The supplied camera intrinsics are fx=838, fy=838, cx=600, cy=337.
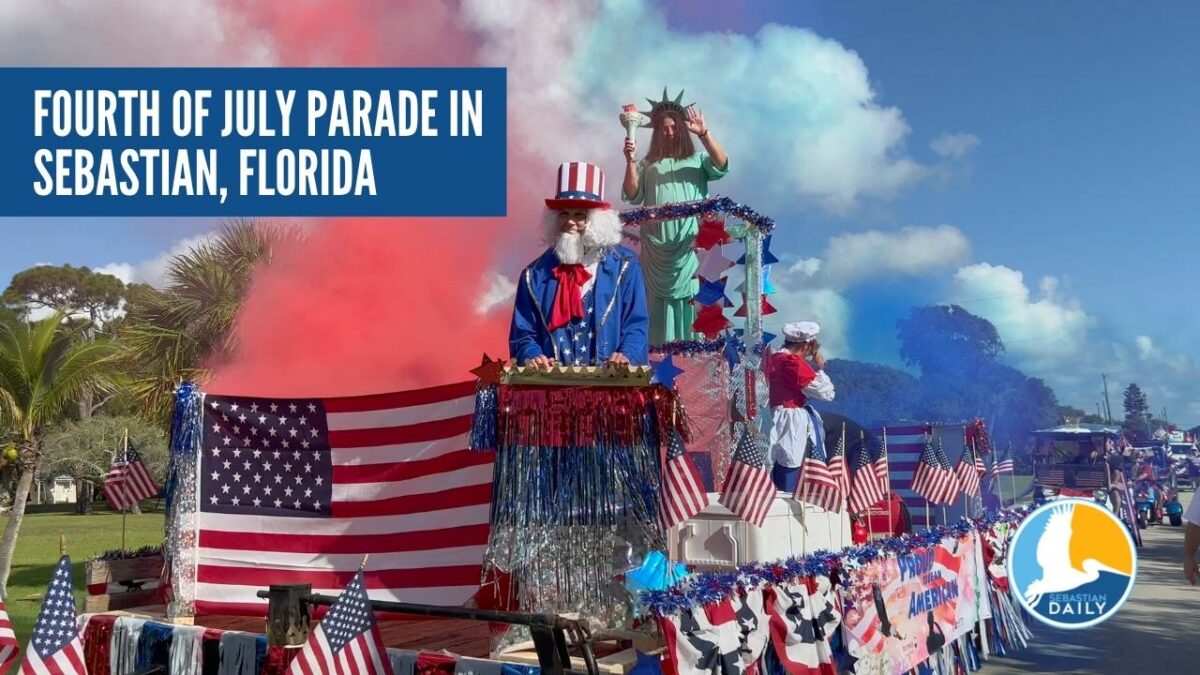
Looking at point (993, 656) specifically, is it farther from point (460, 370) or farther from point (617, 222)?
point (460, 370)

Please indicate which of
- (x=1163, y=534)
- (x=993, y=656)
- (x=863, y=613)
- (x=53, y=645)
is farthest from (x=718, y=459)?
(x=1163, y=534)

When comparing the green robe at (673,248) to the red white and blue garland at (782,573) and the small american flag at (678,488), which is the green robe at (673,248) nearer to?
the red white and blue garland at (782,573)

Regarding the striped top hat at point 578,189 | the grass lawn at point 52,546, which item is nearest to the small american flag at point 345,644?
the striped top hat at point 578,189

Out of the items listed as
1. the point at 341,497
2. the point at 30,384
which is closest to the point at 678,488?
the point at 341,497

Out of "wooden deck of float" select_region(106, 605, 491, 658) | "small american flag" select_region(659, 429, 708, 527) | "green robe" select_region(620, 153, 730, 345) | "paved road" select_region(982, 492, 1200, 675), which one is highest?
"green robe" select_region(620, 153, 730, 345)

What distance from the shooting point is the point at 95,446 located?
90.6 ft

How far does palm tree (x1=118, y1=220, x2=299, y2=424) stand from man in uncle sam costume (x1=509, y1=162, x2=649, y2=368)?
1398 cm

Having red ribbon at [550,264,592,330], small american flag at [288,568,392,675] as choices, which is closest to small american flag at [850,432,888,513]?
red ribbon at [550,264,592,330]

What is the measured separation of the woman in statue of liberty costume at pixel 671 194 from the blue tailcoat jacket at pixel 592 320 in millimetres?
6731

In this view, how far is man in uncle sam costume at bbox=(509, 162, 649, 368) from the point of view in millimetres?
4816

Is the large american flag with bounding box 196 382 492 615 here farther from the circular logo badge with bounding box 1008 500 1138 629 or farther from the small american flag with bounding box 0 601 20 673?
the circular logo badge with bounding box 1008 500 1138 629

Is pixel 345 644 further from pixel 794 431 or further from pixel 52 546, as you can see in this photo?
pixel 52 546

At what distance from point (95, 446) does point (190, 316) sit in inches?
515

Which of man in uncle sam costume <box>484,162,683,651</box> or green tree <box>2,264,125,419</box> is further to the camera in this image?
green tree <box>2,264,125,419</box>
